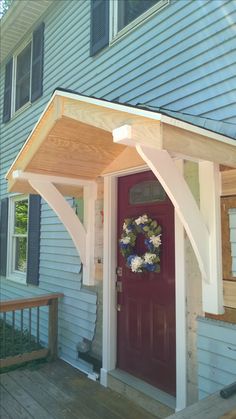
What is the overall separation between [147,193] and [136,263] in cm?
64

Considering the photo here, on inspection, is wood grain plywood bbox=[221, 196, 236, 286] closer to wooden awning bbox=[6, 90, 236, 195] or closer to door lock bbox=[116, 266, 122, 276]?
wooden awning bbox=[6, 90, 236, 195]

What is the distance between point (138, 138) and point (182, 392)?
77.7 inches

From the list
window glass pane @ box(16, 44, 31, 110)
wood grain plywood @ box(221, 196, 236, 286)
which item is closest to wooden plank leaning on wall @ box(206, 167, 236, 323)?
wood grain plywood @ box(221, 196, 236, 286)

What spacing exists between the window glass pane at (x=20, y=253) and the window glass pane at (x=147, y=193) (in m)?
3.24

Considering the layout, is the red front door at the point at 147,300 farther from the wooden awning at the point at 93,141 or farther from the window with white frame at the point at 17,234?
the window with white frame at the point at 17,234

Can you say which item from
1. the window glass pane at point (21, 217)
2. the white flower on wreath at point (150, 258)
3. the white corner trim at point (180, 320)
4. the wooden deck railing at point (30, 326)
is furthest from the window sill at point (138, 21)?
the window glass pane at point (21, 217)

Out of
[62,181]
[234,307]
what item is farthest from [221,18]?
[234,307]

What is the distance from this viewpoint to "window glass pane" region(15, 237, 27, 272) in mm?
6062

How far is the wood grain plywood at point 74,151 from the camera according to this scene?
2607mm

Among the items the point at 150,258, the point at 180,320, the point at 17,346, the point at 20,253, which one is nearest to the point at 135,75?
the point at 150,258

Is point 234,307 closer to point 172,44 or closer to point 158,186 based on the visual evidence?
point 158,186

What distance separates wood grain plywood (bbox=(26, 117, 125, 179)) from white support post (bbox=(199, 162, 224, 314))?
84 cm

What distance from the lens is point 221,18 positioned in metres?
2.65

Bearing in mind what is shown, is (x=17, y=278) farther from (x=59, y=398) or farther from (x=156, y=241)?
(x=156, y=241)
